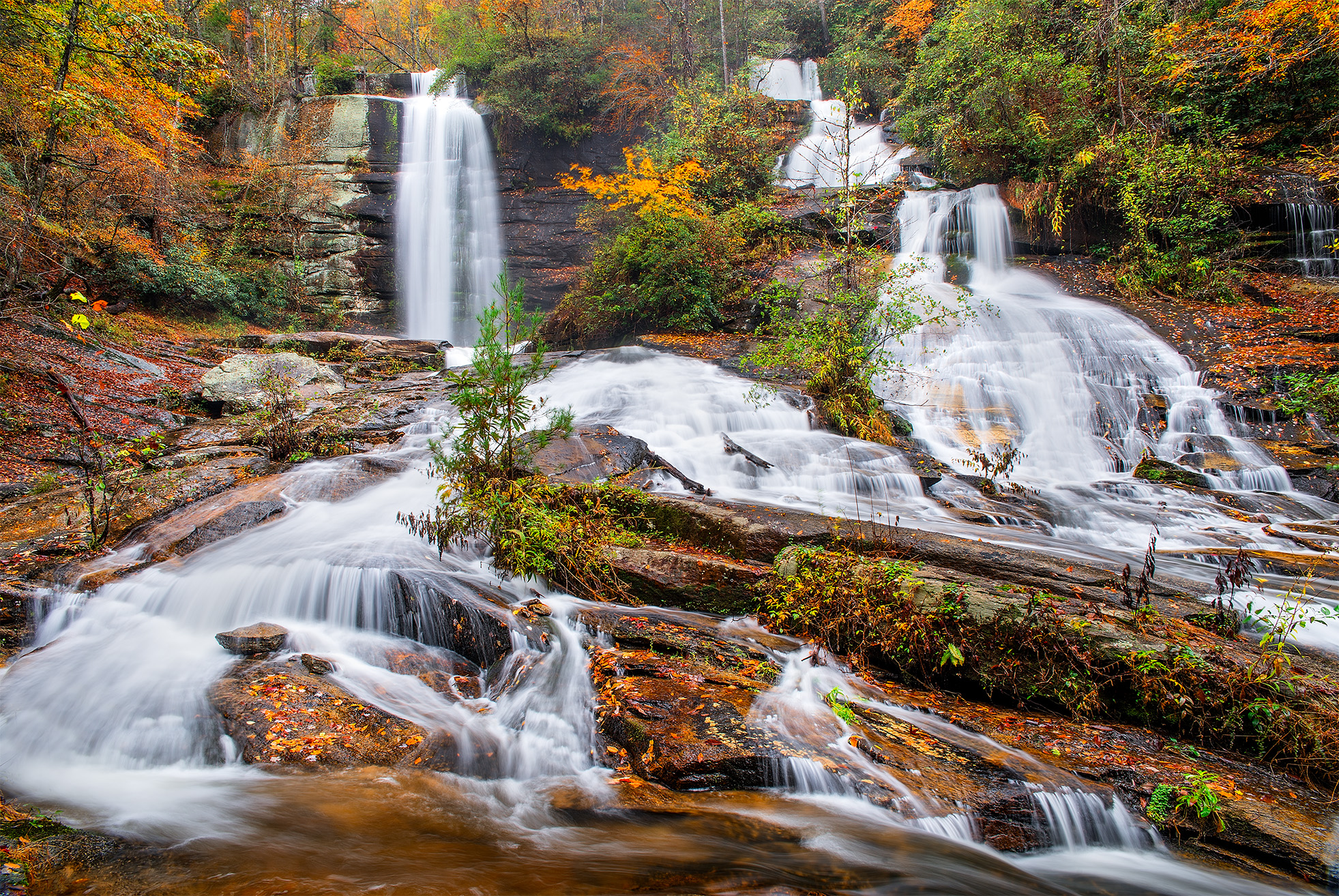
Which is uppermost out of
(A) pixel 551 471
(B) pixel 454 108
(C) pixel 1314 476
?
(B) pixel 454 108

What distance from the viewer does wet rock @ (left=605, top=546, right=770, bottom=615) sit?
4953 millimetres

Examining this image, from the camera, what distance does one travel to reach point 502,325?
17.9ft

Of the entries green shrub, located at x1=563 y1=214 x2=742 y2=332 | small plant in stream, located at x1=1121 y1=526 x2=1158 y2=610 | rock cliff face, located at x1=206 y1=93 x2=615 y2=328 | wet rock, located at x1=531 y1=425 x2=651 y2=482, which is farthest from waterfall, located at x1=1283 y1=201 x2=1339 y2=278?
rock cliff face, located at x1=206 y1=93 x2=615 y2=328

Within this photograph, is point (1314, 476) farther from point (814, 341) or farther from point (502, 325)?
point (502, 325)

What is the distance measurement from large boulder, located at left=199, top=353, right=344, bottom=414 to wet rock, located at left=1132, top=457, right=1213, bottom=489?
42.1ft

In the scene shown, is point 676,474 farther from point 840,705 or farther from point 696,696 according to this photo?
point 840,705

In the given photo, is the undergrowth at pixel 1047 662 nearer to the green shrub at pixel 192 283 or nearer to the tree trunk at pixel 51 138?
the tree trunk at pixel 51 138

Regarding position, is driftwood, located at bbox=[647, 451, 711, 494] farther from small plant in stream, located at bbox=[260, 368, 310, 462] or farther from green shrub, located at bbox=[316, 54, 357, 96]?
green shrub, located at bbox=[316, 54, 357, 96]

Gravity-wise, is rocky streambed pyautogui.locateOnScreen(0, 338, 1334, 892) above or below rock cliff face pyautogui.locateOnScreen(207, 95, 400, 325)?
below

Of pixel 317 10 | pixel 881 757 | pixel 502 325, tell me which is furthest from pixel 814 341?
pixel 317 10

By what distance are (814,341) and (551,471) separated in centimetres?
531

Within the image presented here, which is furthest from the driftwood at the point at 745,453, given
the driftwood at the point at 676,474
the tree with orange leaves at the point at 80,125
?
the tree with orange leaves at the point at 80,125

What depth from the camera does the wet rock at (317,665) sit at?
4.08 m

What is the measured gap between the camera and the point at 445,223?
21.4m
